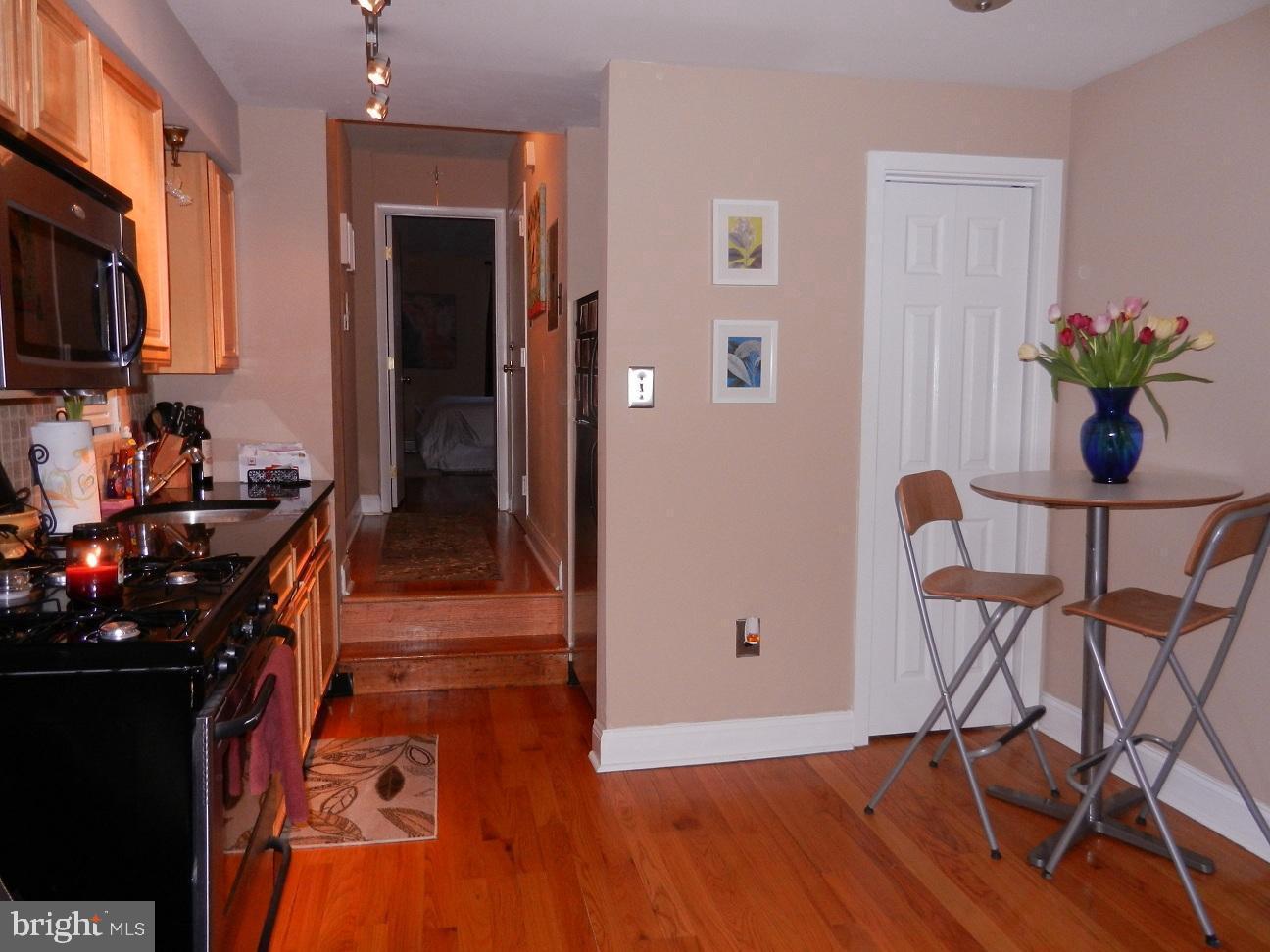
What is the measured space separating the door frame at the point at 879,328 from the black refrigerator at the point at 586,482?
911 mm

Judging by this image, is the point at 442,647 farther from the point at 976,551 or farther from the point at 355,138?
the point at 355,138

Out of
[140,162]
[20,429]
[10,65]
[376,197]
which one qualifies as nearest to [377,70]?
[140,162]

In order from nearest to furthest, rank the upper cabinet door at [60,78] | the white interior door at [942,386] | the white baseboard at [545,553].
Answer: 1. the upper cabinet door at [60,78]
2. the white interior door at [942,386]
3. the white baseboard at [545,553]

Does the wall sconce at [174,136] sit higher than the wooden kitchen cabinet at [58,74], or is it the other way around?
the wall sconce at [174,136]

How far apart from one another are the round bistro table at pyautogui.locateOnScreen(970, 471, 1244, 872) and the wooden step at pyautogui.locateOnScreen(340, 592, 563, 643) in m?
2.00

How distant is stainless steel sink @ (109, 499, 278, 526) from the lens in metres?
3.06

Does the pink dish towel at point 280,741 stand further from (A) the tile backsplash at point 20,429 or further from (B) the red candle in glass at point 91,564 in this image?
(A) the tile backsplash at point 20,429

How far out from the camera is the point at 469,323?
38.0 feet

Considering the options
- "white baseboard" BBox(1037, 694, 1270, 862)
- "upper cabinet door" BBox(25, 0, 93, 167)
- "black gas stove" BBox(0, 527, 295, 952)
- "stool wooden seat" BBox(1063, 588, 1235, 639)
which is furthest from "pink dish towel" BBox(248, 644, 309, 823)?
"white baseboard" BBox(1037, 694, 1270, 862)

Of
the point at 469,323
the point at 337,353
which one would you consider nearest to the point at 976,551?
the point at 337,353

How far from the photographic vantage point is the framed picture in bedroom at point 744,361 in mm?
3164

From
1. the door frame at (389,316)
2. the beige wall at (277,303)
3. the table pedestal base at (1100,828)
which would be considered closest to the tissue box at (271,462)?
the beige wall at (277,303)

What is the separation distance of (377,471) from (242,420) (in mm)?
3253

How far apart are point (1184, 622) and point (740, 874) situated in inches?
51.0
